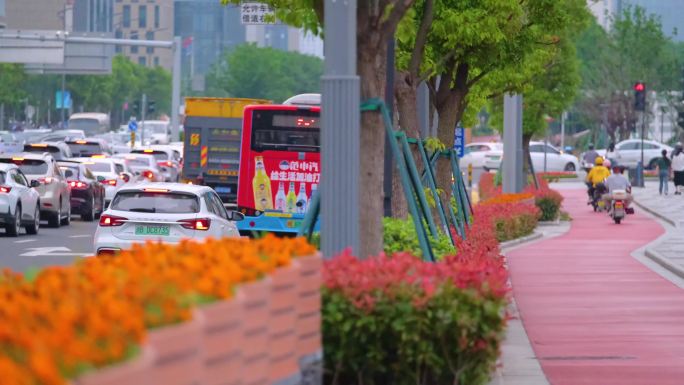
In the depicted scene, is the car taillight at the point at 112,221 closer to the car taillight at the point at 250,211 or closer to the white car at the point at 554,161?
the car taillight at the point at 250,211

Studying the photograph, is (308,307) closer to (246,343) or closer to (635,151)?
(246,343)

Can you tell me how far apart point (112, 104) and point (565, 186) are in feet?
306

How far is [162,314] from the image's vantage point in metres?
6.18

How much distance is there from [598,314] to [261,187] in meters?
13.4

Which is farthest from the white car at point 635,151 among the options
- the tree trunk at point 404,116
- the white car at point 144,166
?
the tree trunk at point 404,116

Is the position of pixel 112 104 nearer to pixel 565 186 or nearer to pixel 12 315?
pixel 565 186

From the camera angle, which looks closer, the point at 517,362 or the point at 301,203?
the point at 517,362

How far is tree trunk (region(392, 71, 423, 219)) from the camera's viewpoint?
21109mm

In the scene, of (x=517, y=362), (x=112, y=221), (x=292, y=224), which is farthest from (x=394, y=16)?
(x=292, y=224)

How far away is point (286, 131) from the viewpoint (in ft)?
105

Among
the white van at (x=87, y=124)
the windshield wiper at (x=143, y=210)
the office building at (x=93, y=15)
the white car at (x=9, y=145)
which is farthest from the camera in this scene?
the office building at (x=93, y=15)

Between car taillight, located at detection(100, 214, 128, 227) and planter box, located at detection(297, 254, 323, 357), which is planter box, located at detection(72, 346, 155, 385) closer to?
planter box, located at detection(297, 254, 323, 357)

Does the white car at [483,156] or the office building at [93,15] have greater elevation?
the office building at [93,15]

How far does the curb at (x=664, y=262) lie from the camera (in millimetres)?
25102
